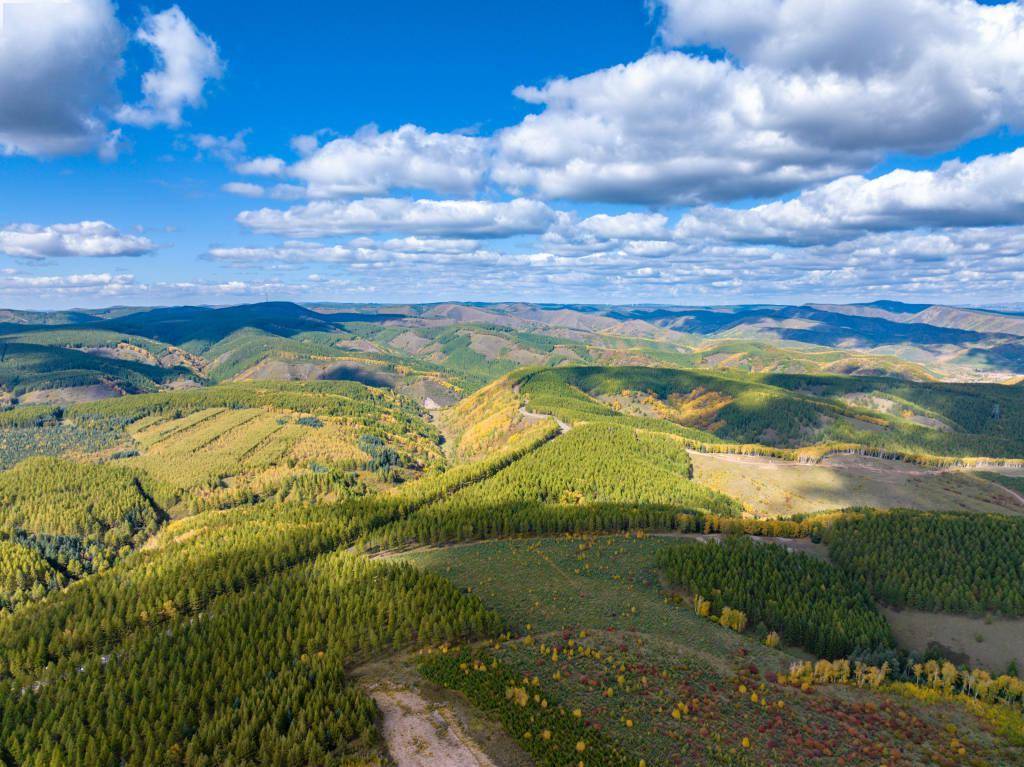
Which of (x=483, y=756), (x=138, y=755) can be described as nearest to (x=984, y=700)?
(x=483, y=756)

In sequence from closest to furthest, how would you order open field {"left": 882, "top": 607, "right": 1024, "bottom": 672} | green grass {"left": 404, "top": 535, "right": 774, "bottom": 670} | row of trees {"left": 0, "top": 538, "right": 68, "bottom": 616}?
green grass {"left": 404, "top": 535, "right": 774, "bottom": 670}, open field {"left": 882, "top": 607, "right": 1024, "bottom": 672}, row of trees {"left": 0, "top": 538, "right": 68, "bottom": 616}

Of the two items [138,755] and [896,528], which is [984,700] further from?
[138,755]

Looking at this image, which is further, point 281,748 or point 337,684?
point 337,684

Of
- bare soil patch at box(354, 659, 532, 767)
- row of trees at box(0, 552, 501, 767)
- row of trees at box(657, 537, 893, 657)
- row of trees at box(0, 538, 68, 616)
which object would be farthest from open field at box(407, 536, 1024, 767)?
row of trees at box(0, 538, 68, 616)

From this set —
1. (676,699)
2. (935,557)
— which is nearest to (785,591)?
(935,557)

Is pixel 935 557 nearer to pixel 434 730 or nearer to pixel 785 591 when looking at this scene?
pixel 785 591

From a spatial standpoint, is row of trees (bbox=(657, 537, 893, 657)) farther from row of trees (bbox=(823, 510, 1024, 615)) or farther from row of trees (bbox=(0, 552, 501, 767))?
row of trees (bbox=(0, 552, 501, 767))
